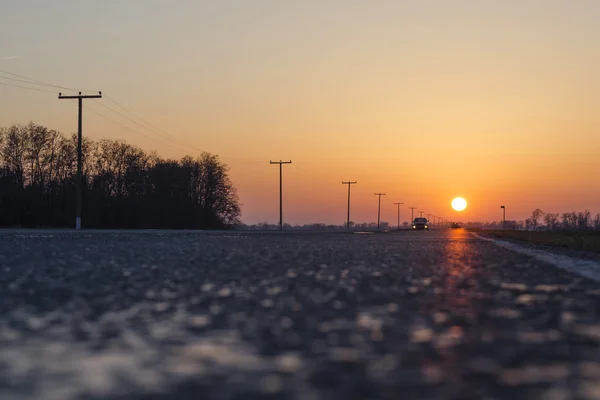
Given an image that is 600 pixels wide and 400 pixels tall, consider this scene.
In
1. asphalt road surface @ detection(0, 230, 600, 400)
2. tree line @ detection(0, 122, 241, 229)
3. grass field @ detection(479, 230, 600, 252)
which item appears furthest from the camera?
tree line @ detection(0, 122, 241, 229)

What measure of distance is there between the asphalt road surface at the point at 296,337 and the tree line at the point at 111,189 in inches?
2958

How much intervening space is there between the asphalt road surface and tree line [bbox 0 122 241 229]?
75.1 meters

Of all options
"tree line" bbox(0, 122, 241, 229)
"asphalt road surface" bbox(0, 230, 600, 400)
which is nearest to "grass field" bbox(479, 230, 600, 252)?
"asphalt road surface" bbox(0, 230, 600, 400)

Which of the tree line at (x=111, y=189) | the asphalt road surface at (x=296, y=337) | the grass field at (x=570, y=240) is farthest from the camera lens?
the tree line at (x=111, y=189)

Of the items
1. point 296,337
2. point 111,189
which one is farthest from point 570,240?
point 111,189

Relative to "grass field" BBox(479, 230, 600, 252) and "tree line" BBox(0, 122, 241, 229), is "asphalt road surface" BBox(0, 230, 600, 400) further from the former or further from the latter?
"tree line" BBox(0, 122, 241, 229)

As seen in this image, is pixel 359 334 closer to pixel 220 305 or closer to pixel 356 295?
pixel 220 305

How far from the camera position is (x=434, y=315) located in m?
8.52

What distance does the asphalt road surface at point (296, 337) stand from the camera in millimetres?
4852

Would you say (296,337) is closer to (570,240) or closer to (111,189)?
(570,240)

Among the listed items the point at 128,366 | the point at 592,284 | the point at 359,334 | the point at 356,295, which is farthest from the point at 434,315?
the point at 592,284

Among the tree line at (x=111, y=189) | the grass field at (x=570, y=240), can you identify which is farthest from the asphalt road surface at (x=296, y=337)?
the tree line at (x=111, y=189)

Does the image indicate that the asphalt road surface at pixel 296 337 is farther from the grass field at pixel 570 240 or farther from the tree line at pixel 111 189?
the tree line at pixel 111 189

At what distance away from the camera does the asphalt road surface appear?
485 cm
